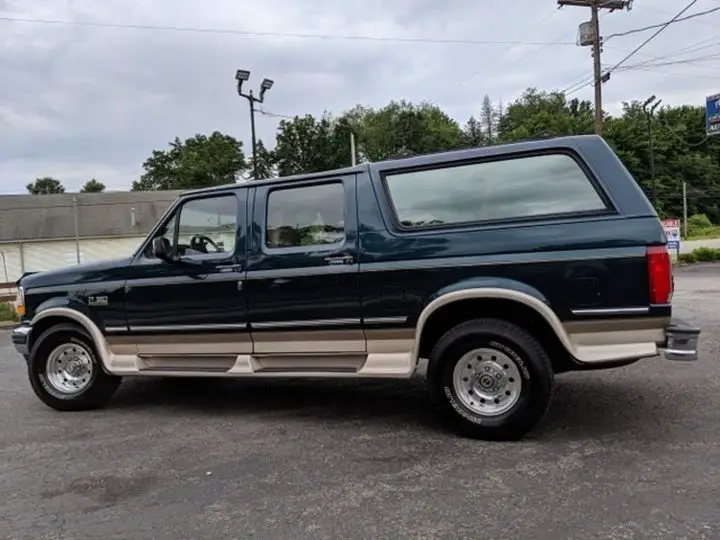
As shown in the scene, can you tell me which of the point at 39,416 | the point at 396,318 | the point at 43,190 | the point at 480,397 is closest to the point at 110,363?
the point at 39,416

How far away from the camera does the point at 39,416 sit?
5.65m

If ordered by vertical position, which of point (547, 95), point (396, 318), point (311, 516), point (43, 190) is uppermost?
point (547, 95)

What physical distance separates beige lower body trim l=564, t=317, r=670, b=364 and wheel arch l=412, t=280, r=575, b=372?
0.08m

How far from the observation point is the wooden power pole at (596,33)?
2331cm

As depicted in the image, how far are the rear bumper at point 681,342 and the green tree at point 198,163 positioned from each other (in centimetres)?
6338

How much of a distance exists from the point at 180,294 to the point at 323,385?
1844 millimetres

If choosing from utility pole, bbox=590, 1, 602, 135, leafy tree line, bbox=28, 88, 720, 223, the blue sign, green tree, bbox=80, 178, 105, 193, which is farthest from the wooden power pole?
green tree, bbox=80, 178, 105, 193

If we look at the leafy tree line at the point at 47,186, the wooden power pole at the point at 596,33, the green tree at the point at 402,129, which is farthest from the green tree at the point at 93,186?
the wooden power pole at the point at 596,33

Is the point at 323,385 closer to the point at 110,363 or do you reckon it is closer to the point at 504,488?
the point at 110,363

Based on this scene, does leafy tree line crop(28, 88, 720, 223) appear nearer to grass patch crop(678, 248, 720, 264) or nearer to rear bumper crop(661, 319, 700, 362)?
grass patch crop(678, 248, 720, 264)

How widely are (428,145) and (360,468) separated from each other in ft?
214

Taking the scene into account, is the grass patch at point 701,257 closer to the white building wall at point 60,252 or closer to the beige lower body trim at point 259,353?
the beige lower body trim at point 259,353

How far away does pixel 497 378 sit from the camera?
14.5ft

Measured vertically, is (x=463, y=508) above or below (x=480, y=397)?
below
